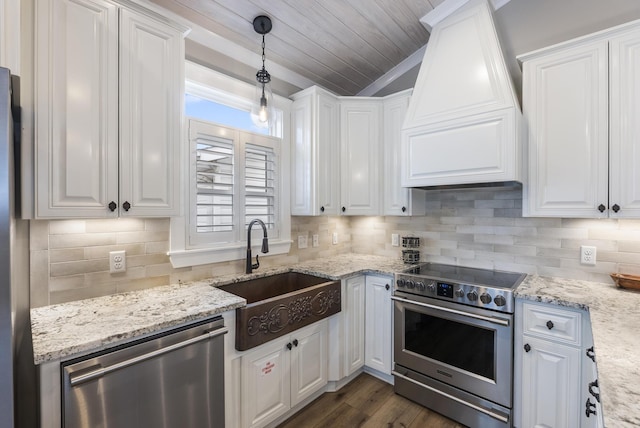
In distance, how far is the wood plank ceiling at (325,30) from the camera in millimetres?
2043

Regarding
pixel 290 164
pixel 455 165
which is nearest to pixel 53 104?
pixel 290 164

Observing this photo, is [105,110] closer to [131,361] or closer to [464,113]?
[131,361]

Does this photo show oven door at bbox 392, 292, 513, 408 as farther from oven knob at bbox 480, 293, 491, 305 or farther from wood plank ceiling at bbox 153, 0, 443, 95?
wood plank ceiling at bbox 153, 0, 443, 95

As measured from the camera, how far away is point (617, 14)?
2.00 m

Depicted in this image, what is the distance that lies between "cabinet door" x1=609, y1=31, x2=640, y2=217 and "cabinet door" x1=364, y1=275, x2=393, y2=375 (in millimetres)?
1503

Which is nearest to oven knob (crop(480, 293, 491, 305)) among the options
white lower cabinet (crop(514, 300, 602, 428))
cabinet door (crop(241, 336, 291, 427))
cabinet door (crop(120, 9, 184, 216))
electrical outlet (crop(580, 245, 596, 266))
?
white lower cabinet (crop(514, 300, 602, 428))

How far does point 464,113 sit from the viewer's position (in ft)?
6.93

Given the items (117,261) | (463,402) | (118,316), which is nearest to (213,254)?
(117,261)

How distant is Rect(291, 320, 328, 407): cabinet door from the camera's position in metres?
2.03

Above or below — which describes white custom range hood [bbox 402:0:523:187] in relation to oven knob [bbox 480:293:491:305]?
above

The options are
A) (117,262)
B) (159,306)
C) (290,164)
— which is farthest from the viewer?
(290,164)

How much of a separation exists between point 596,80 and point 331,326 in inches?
92.9

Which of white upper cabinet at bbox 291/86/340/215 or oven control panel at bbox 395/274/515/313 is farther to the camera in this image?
white upper cabinet at bbox 291/86/340/215

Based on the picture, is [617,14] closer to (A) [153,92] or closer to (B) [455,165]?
(B) [455,165]
